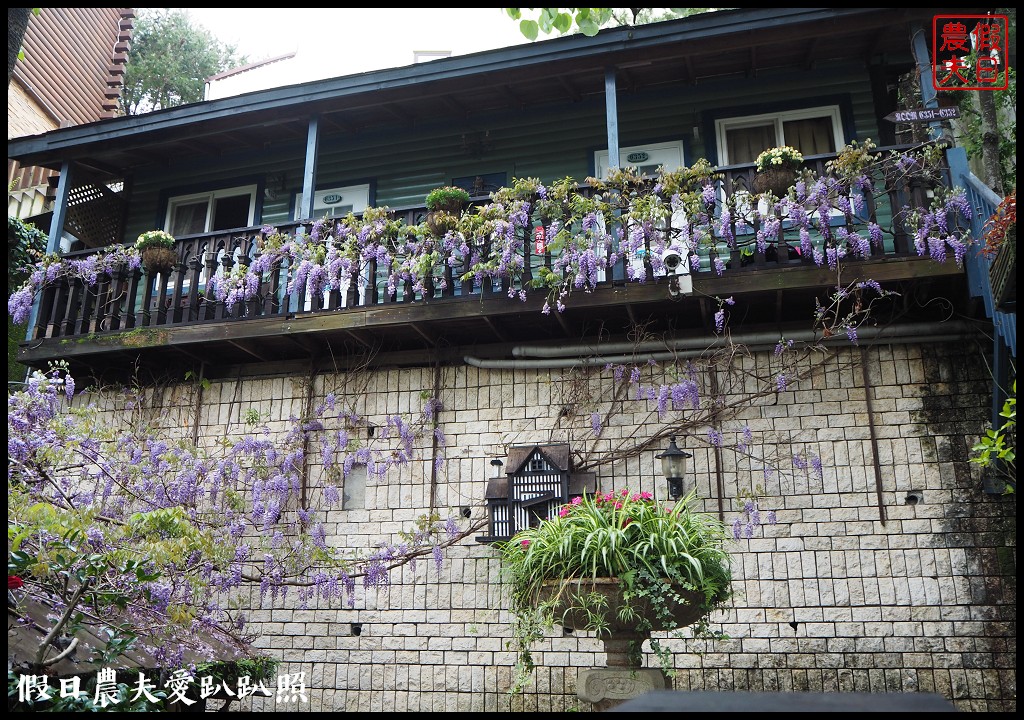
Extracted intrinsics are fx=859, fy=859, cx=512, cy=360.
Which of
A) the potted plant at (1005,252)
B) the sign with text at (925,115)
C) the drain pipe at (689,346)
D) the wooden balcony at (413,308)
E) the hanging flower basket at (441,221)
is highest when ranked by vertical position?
the sign with text at (925,115)

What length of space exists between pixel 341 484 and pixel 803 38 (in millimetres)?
6233

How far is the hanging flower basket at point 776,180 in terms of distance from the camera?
291 inches

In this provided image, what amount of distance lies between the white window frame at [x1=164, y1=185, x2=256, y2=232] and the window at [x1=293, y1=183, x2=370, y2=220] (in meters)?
0.65

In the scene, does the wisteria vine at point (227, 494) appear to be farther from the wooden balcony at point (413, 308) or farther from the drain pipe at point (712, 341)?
the drain pipe at point (712, 341)

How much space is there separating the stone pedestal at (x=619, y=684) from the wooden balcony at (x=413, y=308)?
345 cm

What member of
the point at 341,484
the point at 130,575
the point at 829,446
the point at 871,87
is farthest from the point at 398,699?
the point at 871,87

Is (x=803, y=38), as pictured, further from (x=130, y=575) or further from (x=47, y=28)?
(x=47, y=28)

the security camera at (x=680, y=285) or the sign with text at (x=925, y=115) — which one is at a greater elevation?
the sign with text at (x=925, y=115)

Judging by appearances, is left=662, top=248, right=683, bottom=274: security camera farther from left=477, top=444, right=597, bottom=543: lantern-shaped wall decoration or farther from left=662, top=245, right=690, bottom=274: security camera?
left=477, top=444, right=597, bottom=543: lantern-shaped wall decoration

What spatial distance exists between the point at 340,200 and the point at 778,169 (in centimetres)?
541

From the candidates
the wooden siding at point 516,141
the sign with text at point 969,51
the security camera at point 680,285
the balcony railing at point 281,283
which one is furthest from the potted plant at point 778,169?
the wooden siding at point 516,141

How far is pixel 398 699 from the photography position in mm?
7574

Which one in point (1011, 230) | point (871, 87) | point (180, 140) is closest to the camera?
point (1011, 230)

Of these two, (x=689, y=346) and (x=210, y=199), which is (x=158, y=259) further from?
(x=689, y=346)
